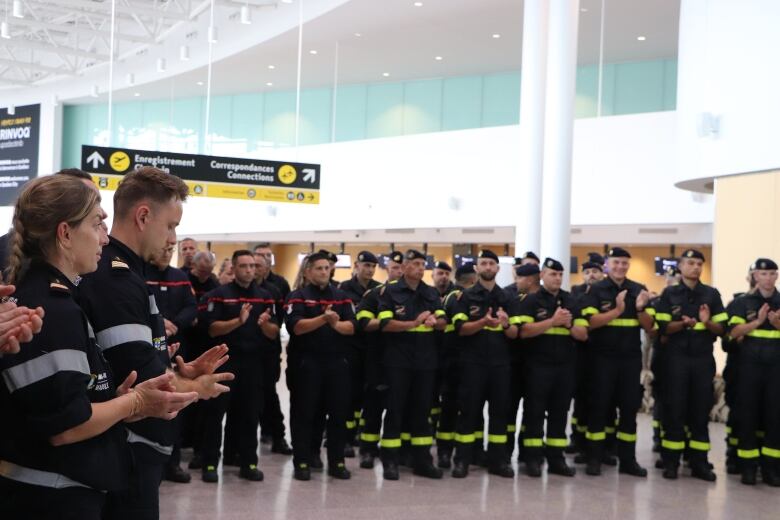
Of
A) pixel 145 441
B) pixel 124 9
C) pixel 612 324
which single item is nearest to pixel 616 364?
pixel 612 324

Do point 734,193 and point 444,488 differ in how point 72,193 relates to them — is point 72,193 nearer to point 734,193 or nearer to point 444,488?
point 444,488

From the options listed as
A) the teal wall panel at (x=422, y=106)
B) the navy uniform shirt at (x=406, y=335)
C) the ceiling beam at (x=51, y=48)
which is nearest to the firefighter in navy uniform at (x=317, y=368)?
the navy uniform shirt at (x=406, y=335)

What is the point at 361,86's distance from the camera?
22.0 metres

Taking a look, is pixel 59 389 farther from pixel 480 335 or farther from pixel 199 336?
pixel 480 335

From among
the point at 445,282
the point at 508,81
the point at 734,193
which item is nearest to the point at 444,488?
the point at 445,282

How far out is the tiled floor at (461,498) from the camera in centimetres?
627

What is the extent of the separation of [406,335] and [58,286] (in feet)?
17.5

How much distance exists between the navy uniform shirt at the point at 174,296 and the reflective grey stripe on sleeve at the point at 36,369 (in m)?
4.68

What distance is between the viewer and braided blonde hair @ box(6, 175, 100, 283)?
7.83ft

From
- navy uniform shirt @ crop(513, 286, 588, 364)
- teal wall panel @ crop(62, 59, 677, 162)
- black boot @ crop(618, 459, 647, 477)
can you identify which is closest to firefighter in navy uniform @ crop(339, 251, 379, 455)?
navy uniform shirt @ crop(513, 286, 588, 364)

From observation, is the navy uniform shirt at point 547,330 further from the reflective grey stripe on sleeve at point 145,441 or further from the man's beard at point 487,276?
the reflective grey stripe on sleeve at point 145,441

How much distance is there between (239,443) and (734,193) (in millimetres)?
7438

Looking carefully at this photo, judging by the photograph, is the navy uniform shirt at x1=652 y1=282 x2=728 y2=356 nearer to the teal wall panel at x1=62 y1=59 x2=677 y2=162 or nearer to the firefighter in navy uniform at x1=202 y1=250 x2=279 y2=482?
the firefighter in navy uniform at x1=202 y1=250 x2=279 y2=482

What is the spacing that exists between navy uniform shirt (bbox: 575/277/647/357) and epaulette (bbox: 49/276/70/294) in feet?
20.4
